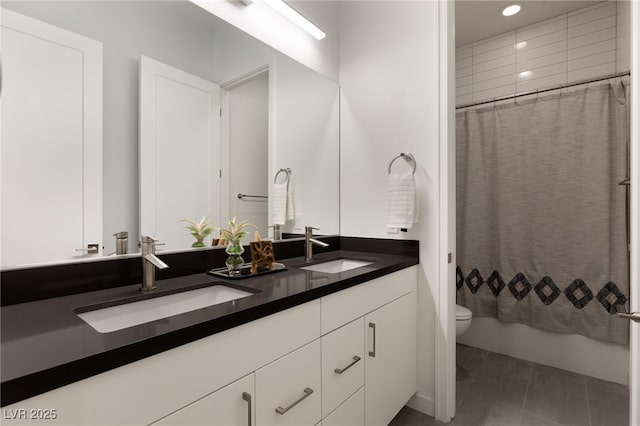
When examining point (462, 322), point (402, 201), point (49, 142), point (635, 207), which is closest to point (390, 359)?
point (402, 201)

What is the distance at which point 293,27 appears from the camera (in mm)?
1844

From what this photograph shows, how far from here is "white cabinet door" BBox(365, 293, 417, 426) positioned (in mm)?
1400

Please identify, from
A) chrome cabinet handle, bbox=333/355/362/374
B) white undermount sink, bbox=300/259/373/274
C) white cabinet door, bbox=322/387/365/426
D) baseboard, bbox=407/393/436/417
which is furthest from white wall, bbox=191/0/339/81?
baseboard, bbox=407/393/436/417

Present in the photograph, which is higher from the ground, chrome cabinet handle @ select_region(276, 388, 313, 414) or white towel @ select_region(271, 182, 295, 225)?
white towel @ select_region(271, 182, 295, 225)

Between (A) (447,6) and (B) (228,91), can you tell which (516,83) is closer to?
(A) (447,6)

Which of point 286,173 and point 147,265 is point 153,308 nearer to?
point 147,265

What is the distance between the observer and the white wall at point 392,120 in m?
1.74

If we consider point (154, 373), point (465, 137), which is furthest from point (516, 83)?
point (154, 373)

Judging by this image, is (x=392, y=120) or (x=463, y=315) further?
(x=463, y=315)

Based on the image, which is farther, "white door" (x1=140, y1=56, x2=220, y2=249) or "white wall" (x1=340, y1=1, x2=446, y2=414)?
"white wall" (x1=340, y1=1, x2=446, y2=414)

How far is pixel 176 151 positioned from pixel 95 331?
823 millimetres

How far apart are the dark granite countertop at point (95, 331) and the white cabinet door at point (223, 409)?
0.52ft

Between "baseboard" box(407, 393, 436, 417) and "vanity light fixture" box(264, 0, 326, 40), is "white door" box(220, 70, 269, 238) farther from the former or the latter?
"baseboard" box(407, 393, 436, 417)

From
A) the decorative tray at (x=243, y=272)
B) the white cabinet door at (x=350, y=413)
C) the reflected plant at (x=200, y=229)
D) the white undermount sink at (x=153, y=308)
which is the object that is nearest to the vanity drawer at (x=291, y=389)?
the white cabinet door at (x=350, y=413)
